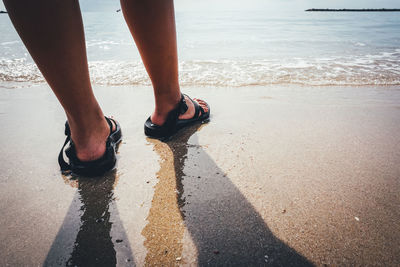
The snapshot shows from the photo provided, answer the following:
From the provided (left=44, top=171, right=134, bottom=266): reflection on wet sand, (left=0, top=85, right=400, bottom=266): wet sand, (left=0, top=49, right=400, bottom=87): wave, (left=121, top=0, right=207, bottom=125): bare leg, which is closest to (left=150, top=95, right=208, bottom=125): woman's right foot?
(left=121, top=0, right=207, bottom=125): bare leg

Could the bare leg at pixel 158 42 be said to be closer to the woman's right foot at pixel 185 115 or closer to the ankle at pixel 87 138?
the woman's right foot at pixel 185 115

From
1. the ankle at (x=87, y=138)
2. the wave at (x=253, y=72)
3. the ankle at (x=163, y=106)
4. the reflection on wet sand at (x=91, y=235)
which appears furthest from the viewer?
the wave at (x=253, y=72)

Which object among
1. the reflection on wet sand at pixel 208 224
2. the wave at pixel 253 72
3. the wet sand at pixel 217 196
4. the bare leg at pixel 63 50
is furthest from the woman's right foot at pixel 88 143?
the wave at pixel 253 72

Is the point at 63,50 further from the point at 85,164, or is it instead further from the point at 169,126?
the point at 169,126

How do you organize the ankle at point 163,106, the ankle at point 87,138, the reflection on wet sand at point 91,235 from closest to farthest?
the reflection on wet sand at point 91,235 → the ankle at point 87,138 → the ankle at point 163,106

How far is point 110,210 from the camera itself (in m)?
0.86

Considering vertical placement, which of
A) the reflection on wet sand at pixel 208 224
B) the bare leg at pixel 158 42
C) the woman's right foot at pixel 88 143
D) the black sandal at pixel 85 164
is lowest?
the reflection on wet sand at pixel 208 224

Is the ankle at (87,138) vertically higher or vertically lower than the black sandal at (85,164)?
higher

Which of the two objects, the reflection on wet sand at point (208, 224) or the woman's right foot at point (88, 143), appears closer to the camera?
the reflection on wet sand at point (208, 224)

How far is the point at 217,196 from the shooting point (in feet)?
3.01

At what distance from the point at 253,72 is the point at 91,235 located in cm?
267

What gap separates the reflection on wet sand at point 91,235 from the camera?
69 centimetres

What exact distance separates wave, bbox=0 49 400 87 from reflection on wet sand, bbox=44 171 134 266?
1799 mm

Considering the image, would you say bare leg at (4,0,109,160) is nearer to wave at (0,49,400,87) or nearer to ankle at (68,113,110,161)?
ankle at (68,113,110,161)
